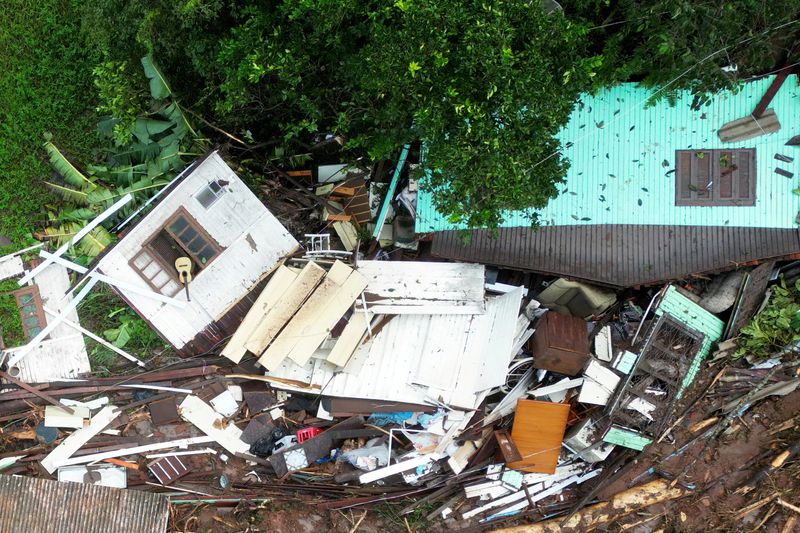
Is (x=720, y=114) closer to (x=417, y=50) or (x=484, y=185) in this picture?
(x=484, y=185)

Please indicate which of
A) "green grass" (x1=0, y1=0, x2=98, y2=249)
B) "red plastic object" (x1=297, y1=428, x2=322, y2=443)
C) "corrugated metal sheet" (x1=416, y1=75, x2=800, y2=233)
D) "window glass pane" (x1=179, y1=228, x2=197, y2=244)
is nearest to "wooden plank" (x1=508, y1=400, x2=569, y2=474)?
"corrugated metal sheet" (x1=416, y1=75, x2=800, y2=233)

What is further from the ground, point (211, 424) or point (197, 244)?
point (197, 244)

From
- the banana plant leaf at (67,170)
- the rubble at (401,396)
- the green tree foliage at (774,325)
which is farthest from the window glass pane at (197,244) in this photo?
the green tree foliage at (774,325)

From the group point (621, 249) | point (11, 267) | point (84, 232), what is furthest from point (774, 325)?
point (11, 267)

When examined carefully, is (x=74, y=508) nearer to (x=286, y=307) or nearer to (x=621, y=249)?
(x=286, y=307)

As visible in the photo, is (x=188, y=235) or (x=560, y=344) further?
(x=560, y=344)
